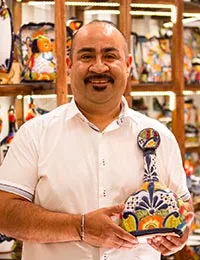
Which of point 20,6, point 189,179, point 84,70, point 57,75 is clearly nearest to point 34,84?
point 57,75

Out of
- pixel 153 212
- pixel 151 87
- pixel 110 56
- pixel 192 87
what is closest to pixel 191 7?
pixel 192 87

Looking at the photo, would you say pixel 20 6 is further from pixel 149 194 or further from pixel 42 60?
pixel 149 194

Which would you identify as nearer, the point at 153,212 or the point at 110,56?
the point at 153,212

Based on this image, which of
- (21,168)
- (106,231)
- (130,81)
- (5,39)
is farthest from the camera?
(130,81)

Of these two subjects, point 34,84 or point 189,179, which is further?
point 189,179

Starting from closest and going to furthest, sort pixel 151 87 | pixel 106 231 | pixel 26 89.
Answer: pixel 106 231 < pixel 26 89 < pixel 151 87

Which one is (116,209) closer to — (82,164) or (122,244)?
(122,244)

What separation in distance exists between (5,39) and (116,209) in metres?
0.91

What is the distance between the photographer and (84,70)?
1.60m

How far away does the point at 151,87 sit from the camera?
2.72m

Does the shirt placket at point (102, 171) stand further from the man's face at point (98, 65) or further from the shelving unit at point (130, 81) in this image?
the shelving unit at point (130, 81)

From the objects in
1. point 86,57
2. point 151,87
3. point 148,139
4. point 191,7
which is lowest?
point 148,139

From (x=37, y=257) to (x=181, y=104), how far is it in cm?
136

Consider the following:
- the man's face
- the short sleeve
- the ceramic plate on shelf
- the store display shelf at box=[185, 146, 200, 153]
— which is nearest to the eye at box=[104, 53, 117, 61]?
the man's face
